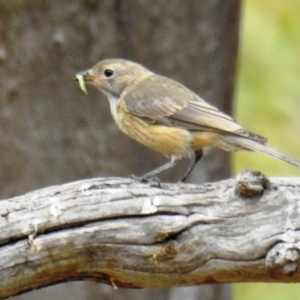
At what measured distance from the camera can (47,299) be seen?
772 cm

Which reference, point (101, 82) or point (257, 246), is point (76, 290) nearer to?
point (101, 82)

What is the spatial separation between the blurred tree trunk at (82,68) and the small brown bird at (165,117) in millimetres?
644

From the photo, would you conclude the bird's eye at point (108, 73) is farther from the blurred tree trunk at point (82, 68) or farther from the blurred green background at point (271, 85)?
the blurred green background at point (271, 85)

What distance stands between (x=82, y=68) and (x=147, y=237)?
9.38ft

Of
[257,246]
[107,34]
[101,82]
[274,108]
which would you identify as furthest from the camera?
[274,108]

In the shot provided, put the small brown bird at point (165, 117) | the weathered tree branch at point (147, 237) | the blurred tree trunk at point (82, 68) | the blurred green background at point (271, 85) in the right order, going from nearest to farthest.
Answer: the weathered tree branch at point (147, 237), the small brown bird at point (165, 117), the blurred tree trunk at point (82, 68), the blurred green background at point (271, 85)

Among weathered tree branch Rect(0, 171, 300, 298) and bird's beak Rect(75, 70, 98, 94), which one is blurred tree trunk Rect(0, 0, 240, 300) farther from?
weathered tree branch Rect(0, 171, 300, 298)

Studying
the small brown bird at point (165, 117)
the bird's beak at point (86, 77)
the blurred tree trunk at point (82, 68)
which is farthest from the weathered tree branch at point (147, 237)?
the blurred tree trunk at point (82, 68)

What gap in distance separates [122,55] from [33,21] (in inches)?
32.5

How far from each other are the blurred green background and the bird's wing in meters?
2.99

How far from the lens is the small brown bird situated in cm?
595

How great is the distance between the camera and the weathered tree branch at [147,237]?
4777mm

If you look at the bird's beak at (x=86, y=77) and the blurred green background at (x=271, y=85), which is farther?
the blurred green background at (x=271, y=85)

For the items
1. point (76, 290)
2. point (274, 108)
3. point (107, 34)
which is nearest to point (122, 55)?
point (107, 34)
